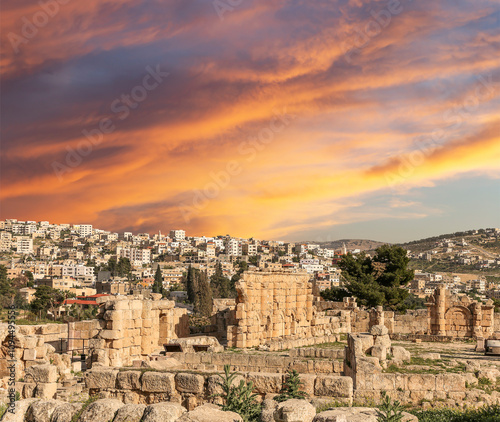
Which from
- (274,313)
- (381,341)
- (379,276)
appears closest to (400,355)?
(381,341)

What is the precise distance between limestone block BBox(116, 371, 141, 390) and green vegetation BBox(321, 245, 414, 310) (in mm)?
29480

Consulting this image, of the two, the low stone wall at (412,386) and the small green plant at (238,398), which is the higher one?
the small green plant at (238,398)

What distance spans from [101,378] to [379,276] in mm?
32198

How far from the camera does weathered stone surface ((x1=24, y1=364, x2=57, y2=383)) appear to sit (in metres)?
11.1

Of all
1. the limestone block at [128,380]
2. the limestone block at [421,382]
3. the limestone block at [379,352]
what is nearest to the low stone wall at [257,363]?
the limestone block at [379,352]

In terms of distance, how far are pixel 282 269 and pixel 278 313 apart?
6.45 ft

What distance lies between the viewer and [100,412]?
7.35 metres

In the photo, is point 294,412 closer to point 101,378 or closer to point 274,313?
point 101,378

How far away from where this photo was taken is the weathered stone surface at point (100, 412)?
7.27m

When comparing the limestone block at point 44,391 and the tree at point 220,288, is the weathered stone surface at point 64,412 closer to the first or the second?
the limestone block at point 44,391

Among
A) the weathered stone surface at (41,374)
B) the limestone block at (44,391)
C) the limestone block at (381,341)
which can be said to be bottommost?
the limestone block at (44,391)

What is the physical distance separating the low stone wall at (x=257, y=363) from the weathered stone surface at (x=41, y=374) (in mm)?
3478

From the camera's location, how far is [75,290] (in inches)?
4006

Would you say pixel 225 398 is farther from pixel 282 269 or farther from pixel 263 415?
pixel 282 269
